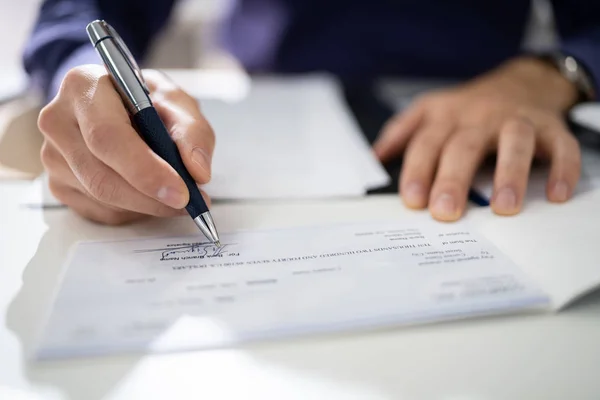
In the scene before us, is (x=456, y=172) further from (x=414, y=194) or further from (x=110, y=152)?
(x=110, y=152)

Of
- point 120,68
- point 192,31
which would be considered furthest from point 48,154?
point 192,31

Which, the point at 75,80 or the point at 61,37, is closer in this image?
the point at 75,80

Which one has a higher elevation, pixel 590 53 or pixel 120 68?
pixel 120 68

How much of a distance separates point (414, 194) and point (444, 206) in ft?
0.13

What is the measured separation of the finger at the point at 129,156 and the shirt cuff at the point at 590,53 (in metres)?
0.68

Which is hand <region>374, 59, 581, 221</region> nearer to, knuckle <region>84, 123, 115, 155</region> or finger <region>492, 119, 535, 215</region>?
finger <region>492, 119, 535, 215</region>

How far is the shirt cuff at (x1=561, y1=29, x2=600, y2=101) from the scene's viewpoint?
711 mm

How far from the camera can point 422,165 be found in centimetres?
51

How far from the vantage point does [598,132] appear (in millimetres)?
649

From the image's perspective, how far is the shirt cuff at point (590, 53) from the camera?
71 centimetres

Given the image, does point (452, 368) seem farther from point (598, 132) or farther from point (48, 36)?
point (48, 36)

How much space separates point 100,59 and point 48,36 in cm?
33
